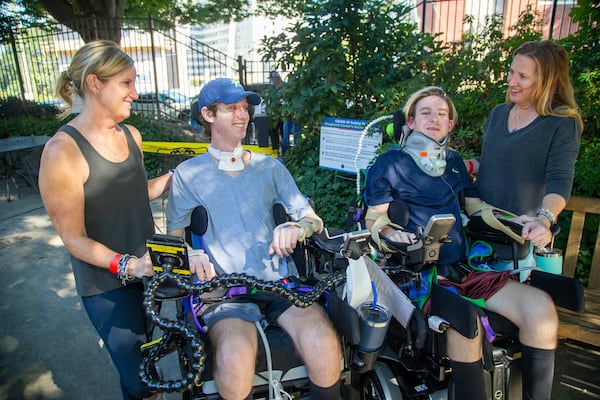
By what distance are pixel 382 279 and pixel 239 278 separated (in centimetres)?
80

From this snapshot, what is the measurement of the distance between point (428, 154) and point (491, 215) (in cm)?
52

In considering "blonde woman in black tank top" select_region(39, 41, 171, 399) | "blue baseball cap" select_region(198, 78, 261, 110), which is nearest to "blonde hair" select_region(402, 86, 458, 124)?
"blue baseball cap" select_region(198, 78, 261, 110)

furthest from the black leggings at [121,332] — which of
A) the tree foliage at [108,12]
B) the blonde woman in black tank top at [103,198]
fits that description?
the tree foliage at [108,12]

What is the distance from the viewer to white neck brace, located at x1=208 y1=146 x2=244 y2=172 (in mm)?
2387

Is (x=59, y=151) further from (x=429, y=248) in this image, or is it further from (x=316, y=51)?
(x=316, y=51)

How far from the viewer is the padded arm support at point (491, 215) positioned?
7.77ft

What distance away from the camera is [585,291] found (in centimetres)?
303

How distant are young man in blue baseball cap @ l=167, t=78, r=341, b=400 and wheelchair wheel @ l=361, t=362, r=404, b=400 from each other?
0.47m

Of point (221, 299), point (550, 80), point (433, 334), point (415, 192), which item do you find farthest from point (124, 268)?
point (550, 80)

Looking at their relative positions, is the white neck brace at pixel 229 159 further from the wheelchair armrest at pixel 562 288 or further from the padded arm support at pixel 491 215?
the wheelchair armrest at pixel 562 288

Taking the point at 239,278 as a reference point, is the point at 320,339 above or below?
below

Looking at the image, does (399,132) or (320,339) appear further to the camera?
(399,132)

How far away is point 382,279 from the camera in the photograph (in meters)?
2.19

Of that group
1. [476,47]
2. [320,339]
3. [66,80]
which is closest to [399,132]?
[320,339]
